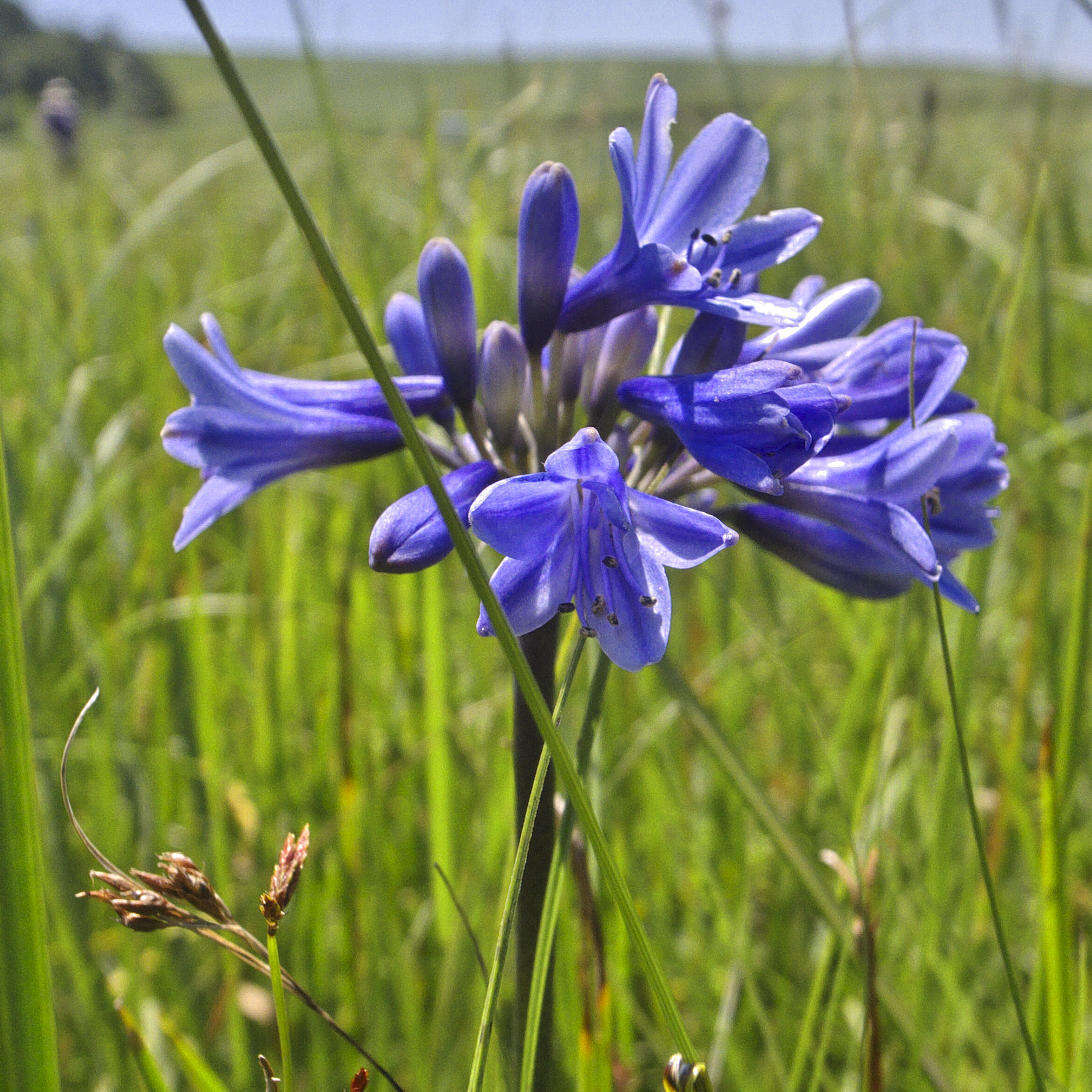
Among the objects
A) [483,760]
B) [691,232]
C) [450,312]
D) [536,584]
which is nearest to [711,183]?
[691,232]

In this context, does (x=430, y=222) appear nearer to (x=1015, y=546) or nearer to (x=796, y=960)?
(x=796, y=960)

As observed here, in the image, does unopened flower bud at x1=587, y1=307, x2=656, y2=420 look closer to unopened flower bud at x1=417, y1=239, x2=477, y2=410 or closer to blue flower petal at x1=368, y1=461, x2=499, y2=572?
unopened flower bud at x1=417, y1=239, x2=477, y2=410

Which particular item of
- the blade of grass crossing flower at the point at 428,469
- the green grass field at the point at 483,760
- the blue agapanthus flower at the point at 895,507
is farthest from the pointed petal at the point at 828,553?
the blade of grass crossing flower at the point at 428,469

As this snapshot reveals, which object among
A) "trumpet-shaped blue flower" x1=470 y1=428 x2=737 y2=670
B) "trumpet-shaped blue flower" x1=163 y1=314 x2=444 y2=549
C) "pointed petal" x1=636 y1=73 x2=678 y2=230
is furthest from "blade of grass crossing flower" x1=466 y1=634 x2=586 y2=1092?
"pointed petal" x1=636 y1=73 x2=678 y2=230

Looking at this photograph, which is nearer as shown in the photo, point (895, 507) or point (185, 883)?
point (185, 883)

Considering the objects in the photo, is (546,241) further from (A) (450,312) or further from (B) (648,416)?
(B) (648,416)
